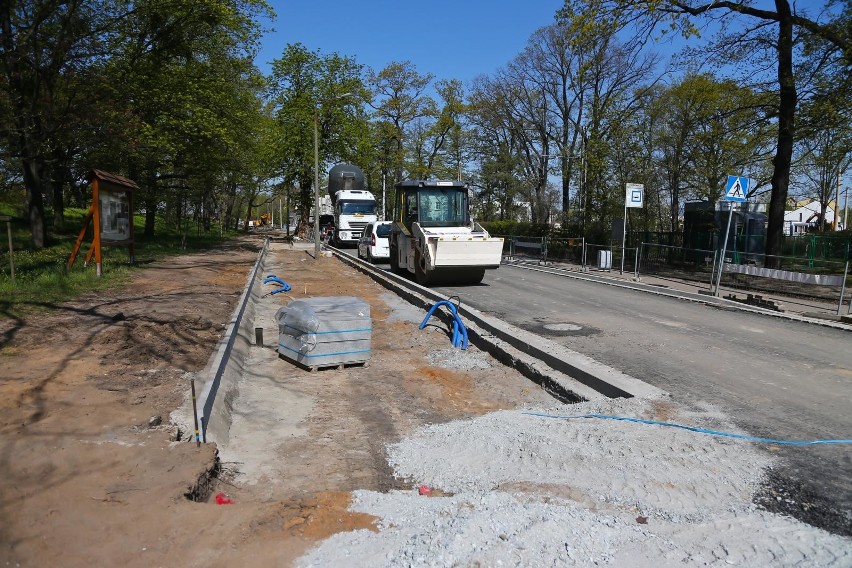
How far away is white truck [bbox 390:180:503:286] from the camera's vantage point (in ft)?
52.6

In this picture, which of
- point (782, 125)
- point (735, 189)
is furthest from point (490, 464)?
point (782, 125)

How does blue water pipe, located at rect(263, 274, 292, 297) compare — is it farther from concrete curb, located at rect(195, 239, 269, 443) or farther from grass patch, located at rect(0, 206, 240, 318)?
concrete curb, located at rect(195, 239, 269, 443)

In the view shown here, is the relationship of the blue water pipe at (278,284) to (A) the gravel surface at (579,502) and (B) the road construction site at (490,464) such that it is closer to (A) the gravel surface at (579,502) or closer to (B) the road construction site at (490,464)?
(B) the road construction site at (490,464)

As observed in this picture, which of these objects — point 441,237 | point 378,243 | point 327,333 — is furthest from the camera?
point 378,243

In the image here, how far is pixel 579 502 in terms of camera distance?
4.16 meters

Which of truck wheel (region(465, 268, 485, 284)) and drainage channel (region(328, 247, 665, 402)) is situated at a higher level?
truck wheel (region(465, 268, 485, 284))

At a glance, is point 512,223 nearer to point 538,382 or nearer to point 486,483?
point 538,382

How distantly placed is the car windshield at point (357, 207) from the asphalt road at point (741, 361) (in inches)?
967

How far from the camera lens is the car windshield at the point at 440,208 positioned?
1769 cm

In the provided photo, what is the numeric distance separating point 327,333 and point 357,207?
32.0 meters

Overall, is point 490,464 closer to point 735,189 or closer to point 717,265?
point 735,189

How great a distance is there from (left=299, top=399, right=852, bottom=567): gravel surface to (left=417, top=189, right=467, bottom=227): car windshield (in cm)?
1216

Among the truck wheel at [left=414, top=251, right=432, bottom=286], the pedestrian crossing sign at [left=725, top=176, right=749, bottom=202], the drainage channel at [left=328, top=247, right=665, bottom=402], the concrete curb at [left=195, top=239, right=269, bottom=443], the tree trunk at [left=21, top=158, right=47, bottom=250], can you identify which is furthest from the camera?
the tree trunk at [left=21, top=158, right=47, bottom=250]

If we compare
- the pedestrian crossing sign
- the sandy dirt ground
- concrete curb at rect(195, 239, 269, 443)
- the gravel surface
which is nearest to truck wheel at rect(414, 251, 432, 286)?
the sandy dirt ground
